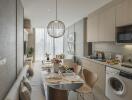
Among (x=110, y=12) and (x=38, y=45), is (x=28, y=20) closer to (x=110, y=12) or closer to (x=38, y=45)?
(x=110, y=12)

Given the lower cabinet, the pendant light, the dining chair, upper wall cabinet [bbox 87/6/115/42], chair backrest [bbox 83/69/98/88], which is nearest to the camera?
the dining chair

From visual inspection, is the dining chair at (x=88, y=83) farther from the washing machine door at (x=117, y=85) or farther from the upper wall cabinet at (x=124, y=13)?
the upper wall cabinet at (x=124, y=13)

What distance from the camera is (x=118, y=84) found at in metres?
3.68

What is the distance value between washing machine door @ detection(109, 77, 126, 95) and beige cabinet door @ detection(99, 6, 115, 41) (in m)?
1.19

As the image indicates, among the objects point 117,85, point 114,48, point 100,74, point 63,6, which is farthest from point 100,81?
point 63,6

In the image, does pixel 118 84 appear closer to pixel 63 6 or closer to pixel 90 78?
pixel 90 78

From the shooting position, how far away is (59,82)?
2941mm

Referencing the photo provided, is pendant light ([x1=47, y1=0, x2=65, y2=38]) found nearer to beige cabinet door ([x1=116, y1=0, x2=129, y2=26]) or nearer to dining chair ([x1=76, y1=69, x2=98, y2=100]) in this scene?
dining chair ([x1=76, y1=69, x2=98, y2=100])

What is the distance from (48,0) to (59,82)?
2405mm

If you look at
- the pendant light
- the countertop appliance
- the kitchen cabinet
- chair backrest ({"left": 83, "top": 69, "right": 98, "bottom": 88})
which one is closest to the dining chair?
chair backrest ({"left": 83, "top": 69, "right": 98, "bottom": 88})

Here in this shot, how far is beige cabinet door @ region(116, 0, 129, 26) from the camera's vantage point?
372cm

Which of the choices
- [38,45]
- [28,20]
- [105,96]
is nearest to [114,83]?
[105,96]

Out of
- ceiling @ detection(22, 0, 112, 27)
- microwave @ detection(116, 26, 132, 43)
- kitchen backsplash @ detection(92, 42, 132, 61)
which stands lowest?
kitchen backsplash @ detection(92, 42, 132, 61)

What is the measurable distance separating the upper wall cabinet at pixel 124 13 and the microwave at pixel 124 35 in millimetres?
229
